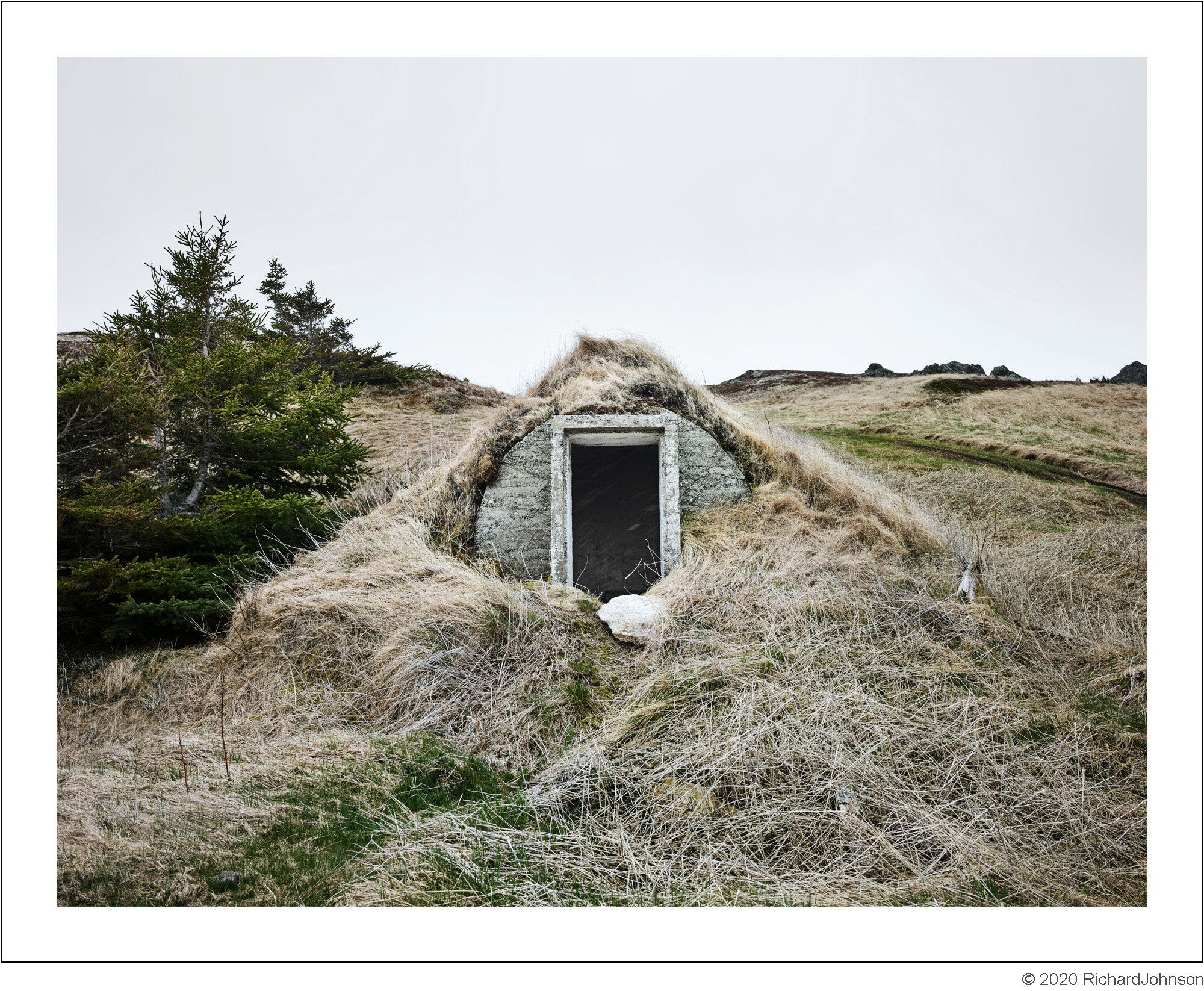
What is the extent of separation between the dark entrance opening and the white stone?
392 cm

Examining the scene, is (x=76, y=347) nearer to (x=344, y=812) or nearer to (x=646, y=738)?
(x=344, y=812)

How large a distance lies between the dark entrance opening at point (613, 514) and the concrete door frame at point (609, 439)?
2.06 m

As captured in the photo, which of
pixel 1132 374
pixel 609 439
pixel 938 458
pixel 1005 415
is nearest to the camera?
pixel 609 439

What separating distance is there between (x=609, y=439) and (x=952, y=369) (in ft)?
68.9

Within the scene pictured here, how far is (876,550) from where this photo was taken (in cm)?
590

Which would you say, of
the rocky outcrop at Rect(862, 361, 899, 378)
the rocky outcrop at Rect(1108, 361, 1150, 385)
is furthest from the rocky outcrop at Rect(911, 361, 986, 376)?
the rocky outcrop at Rect(1108, 361, 1150, 385)

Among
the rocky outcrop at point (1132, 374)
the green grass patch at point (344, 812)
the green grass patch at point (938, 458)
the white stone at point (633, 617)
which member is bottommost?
the green grass patch at point (344, 812)

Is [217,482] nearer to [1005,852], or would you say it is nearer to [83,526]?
[83,526]

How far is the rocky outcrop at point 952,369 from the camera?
2192 cm

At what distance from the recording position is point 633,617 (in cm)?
495

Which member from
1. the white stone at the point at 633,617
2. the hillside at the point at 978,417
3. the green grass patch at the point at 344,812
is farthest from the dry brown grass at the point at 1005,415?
the green grass patch at the point at 344,812

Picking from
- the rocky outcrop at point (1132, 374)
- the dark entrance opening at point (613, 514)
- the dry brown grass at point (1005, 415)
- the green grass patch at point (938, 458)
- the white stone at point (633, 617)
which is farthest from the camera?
the dry brown grass at point (1005, 415)

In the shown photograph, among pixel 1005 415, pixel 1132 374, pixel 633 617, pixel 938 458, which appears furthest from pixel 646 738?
pixel 1005 415

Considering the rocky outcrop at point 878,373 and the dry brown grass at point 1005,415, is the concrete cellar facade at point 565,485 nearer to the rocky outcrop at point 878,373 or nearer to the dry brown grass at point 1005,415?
the dry brown grass at point 1005,415
